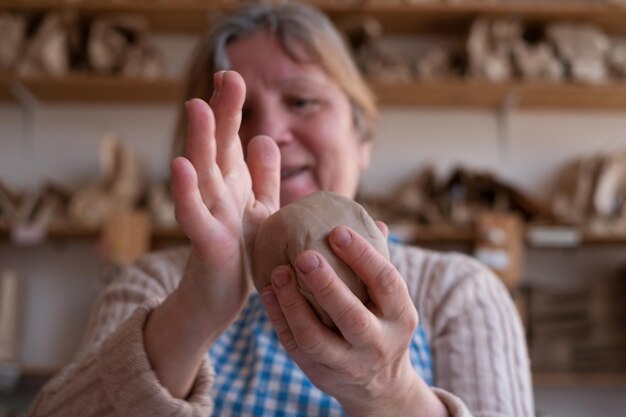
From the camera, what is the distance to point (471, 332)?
2.99 ft

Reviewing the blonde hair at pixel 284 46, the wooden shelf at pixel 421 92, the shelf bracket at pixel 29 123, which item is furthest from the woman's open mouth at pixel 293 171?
the shelf bracket at pixel 29 123

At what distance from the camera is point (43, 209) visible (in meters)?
2.58

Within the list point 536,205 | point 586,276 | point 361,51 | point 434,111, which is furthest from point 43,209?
point 586,276

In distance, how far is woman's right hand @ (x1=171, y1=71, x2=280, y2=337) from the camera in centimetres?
58

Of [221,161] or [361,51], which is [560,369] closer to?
[361,51]

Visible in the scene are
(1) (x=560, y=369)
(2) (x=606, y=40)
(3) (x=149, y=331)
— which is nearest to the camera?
(3) (x=149, y=331)

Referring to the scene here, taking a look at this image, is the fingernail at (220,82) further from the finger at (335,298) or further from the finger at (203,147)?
the finger at (335,298)

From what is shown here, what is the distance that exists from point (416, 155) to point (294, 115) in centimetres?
181

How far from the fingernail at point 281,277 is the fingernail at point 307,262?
29 millimetres

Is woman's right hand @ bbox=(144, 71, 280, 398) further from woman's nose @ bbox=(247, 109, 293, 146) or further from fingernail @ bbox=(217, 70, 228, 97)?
woman's nose @ bbox=(247, 109, 293, 146)

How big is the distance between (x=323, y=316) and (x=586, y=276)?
2.38 meters

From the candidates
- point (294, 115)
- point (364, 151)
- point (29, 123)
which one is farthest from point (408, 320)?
point (29, 123)

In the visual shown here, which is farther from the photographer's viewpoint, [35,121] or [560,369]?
[35,121]

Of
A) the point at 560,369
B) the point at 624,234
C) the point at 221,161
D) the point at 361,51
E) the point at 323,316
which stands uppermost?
the point at 361,51
